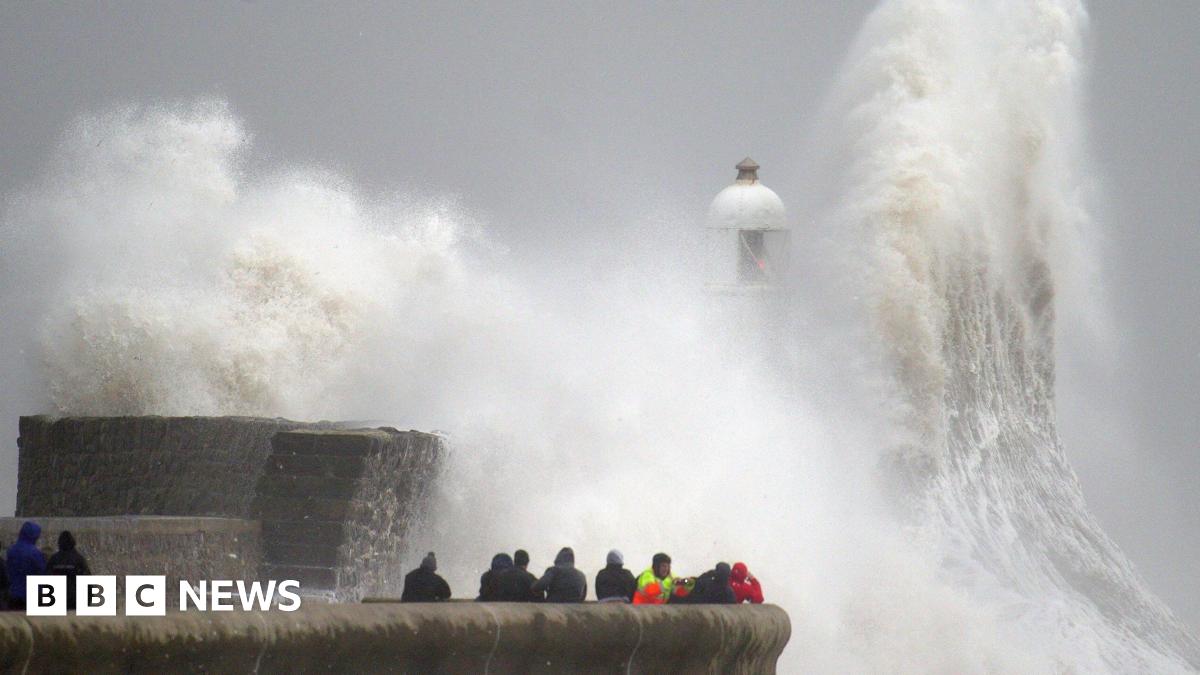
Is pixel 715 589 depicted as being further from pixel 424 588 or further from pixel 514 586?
pixel 424 588

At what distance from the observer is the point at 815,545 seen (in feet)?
61.3

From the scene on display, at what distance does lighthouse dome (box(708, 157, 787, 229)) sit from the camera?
38.1 metres

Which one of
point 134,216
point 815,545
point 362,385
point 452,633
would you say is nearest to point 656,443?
point 815,545

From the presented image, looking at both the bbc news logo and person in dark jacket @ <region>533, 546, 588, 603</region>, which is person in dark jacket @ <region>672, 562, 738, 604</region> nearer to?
person in dark jacket @ <region>533, 546, 588, 603</region>

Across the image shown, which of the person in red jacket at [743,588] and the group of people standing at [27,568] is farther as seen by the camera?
the person in red jacket at [743,588]

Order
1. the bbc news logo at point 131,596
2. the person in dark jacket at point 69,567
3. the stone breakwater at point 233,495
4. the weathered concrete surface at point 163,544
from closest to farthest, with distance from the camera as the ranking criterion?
the bbc news logo at point 131,596
the person in dark jacket at point 69,567
the weathered concrete surface at point 163,544
the stone breakwater at point 233,495

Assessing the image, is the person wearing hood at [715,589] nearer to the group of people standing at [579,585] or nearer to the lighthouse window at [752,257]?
the group of people standing at [579,585]

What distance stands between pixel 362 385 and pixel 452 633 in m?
15.1

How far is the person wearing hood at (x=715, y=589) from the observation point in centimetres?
885

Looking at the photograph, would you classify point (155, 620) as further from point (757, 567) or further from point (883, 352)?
point (883, 352)

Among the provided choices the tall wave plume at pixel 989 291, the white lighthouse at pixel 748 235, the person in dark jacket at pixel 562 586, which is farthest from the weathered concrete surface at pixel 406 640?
the white lighthouse at pixel 748 235

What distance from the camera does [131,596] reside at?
7.89m

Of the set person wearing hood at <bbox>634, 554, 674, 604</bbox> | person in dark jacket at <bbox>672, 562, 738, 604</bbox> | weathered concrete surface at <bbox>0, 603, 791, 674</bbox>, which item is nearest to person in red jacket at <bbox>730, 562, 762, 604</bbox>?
person wearing hood at <bbox>634, 554, 674, 604</bbox>

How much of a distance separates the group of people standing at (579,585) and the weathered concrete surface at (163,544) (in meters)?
2.05
